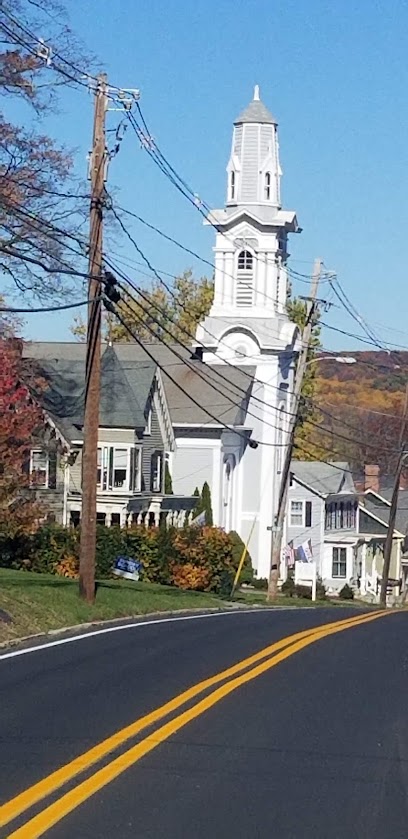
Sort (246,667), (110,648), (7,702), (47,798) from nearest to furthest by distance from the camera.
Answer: (47,798) < (7,702) < (246,667) < (110,648)

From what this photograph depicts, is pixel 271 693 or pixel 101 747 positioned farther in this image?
pixel 271 693

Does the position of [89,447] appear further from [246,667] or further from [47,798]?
[47,798]

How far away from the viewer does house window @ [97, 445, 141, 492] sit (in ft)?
163

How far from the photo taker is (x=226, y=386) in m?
59.2

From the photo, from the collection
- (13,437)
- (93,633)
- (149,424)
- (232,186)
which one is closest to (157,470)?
(149,424)

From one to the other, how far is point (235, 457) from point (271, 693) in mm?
46924

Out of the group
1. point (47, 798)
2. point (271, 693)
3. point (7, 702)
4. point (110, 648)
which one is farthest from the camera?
point (110, 648)

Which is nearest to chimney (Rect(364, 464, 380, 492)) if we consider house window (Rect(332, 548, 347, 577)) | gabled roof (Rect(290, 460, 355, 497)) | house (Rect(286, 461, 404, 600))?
house (Rect(286, 461, 404, 600))

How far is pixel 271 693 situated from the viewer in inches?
525

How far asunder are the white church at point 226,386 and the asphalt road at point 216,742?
107 ft

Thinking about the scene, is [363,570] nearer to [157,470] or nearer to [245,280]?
[245,280]

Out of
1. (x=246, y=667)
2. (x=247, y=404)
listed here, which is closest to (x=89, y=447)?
(x=246, y=667)

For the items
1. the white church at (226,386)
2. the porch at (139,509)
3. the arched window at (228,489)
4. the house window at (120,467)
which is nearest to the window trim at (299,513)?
the white church at (226,386)

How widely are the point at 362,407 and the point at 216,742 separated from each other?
14536 cm
